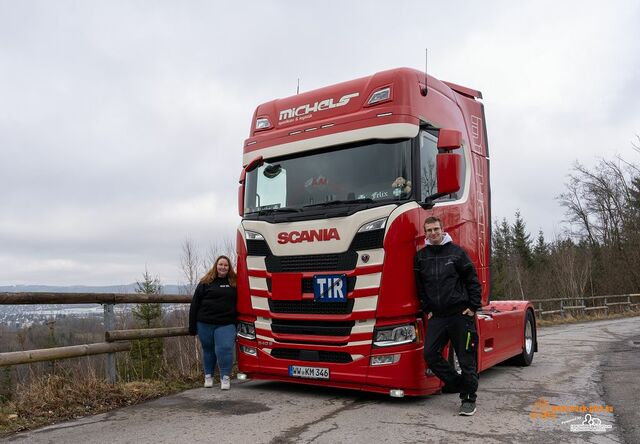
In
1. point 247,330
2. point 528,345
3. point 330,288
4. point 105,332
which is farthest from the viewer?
point 528,345

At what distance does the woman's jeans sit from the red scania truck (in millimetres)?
172

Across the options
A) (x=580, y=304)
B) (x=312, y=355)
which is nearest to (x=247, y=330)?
(x=312, y=355)

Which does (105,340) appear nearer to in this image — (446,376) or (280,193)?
(280,193)

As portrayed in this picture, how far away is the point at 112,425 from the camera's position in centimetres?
496

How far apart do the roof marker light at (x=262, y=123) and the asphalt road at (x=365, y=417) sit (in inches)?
135

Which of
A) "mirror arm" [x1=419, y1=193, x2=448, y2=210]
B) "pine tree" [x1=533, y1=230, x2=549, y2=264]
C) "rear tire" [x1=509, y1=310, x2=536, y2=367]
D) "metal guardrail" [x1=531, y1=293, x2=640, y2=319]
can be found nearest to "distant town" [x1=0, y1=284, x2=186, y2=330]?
"mirror arm" [x1=419, y1=193, x2=448, y2=210]

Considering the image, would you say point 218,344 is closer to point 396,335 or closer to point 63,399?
point 63,399

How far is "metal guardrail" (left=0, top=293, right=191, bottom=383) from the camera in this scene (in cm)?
535

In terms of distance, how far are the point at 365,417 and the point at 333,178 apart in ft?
8.59

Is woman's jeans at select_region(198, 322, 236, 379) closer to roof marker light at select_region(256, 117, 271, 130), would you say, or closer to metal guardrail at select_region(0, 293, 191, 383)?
metal guardrail at select_region(0, 293, 191, 383)

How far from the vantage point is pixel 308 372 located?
5.90m

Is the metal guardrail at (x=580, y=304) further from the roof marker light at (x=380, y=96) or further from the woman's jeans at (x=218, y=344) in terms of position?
the roof marker light at (x=380, y=96)

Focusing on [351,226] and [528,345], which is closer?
[351,226]

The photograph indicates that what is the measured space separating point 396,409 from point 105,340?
11.6ft
